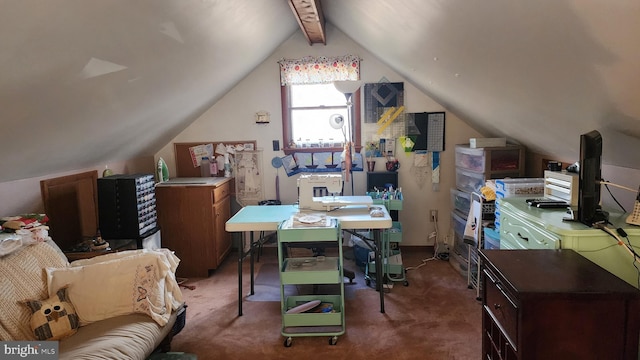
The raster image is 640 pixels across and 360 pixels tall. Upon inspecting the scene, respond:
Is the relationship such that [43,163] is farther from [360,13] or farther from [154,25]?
[360,13]

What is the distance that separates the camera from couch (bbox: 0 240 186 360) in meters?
1.97

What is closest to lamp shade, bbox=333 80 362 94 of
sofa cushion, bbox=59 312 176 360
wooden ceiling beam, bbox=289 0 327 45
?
wooden ceiling beam, bbox=289 0 327 45

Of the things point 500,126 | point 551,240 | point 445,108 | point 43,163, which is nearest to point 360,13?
point 500,126

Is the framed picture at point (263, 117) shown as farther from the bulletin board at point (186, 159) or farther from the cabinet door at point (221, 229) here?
the cabinet door at point (221, 229)

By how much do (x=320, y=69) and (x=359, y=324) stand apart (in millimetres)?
2530

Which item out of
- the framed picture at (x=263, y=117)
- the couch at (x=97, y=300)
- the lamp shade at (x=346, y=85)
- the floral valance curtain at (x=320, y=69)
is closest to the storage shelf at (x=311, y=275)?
the couch at (x=97, y=300)

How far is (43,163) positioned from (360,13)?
233cm

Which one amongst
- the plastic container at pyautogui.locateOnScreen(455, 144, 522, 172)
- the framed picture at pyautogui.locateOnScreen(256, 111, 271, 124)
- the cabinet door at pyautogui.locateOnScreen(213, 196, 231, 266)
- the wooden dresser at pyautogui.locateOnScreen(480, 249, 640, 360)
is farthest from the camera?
the framed picture at pyautogui.locateOnScreen(256, 111, 271, 124)

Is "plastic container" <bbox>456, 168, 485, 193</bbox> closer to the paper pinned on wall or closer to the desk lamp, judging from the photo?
the desk lamp

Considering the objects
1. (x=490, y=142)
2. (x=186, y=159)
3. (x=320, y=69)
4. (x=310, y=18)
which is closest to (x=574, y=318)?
(x=490, y=142)

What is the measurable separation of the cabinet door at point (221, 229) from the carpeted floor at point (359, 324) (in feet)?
0.92

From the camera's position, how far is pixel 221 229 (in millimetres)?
3994

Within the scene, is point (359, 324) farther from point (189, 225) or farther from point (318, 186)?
point (189, 225)

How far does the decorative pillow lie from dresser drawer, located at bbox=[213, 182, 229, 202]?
178 centimetres
